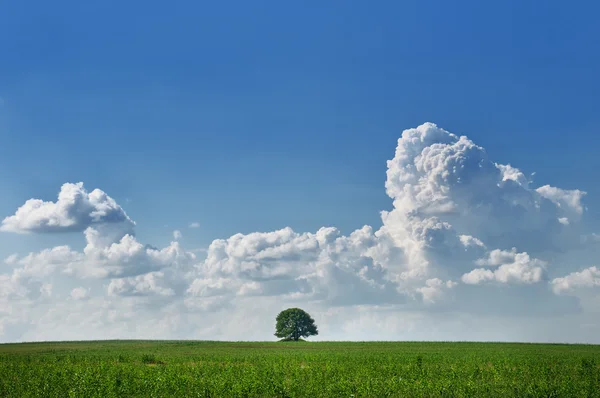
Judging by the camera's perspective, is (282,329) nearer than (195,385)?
No

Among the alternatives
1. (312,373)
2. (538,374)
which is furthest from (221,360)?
(538,374)

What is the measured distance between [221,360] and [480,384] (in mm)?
34039

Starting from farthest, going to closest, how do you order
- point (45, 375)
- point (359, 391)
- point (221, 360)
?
point (221, 360), point (45, 375), point (359, 391)

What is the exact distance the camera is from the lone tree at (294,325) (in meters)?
142

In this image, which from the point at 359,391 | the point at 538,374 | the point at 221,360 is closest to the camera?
the point at 359,391

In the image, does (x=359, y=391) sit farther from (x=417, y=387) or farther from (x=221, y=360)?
(x=221, y=360)

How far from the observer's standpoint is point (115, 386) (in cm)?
3266

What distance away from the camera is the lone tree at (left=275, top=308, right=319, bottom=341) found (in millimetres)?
142500

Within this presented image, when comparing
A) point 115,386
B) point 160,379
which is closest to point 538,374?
point 160,379

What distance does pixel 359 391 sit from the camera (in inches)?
1191

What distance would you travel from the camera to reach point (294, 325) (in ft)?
468

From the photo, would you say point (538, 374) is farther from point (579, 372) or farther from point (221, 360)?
point (221, 360)

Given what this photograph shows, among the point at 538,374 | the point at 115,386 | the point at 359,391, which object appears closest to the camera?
the point at 359,391

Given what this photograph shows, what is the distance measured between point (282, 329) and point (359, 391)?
115966 millimetres
